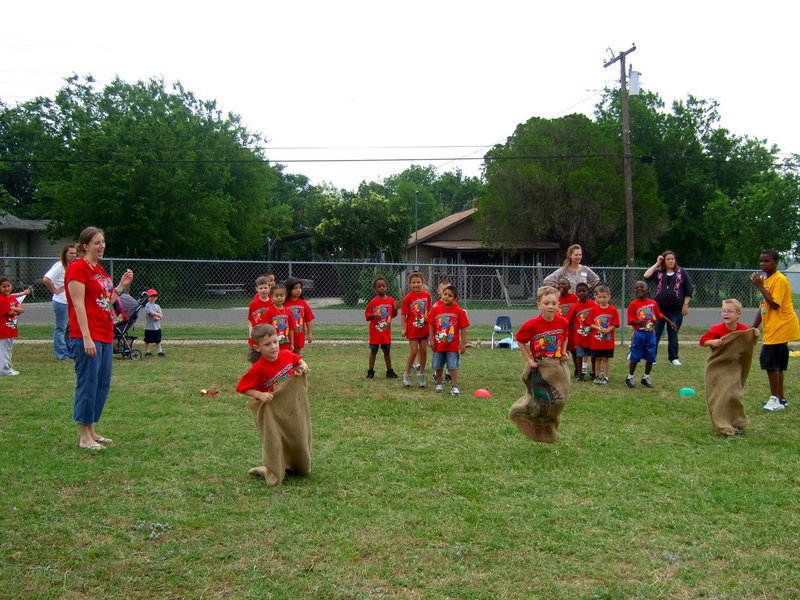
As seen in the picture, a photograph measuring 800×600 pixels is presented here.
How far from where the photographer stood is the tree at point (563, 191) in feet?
99.0

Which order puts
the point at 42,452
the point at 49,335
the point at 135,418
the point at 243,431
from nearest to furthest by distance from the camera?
the point at 42,452 → the point at 243,431 → the point at 135,418 → the point at 49,335

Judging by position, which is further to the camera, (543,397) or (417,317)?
(417,317)

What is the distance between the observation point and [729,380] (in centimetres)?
677

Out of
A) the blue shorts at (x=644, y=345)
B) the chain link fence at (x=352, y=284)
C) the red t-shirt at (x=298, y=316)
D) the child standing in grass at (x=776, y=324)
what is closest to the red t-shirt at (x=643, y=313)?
the blue shorts at (x=644, y=345)

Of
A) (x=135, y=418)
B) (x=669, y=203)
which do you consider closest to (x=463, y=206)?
(x=669, y=203)

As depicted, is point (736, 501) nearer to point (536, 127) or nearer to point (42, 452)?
point (42, 452)

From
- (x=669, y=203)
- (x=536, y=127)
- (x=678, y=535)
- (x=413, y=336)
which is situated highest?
(x=536, y=127)

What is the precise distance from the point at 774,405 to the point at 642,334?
2057mm

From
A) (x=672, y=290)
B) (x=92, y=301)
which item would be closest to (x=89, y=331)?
(x=92, y=301)

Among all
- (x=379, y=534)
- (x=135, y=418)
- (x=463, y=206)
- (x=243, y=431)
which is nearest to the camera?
(x=379, y=534)

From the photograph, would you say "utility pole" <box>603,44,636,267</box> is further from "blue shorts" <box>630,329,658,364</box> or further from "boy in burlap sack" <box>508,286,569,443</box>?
"boy in burlap sack" <box>508,286,569,443</box>

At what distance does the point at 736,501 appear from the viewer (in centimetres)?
485

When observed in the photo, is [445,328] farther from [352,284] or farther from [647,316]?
[352,284]

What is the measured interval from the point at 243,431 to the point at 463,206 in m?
68.1
